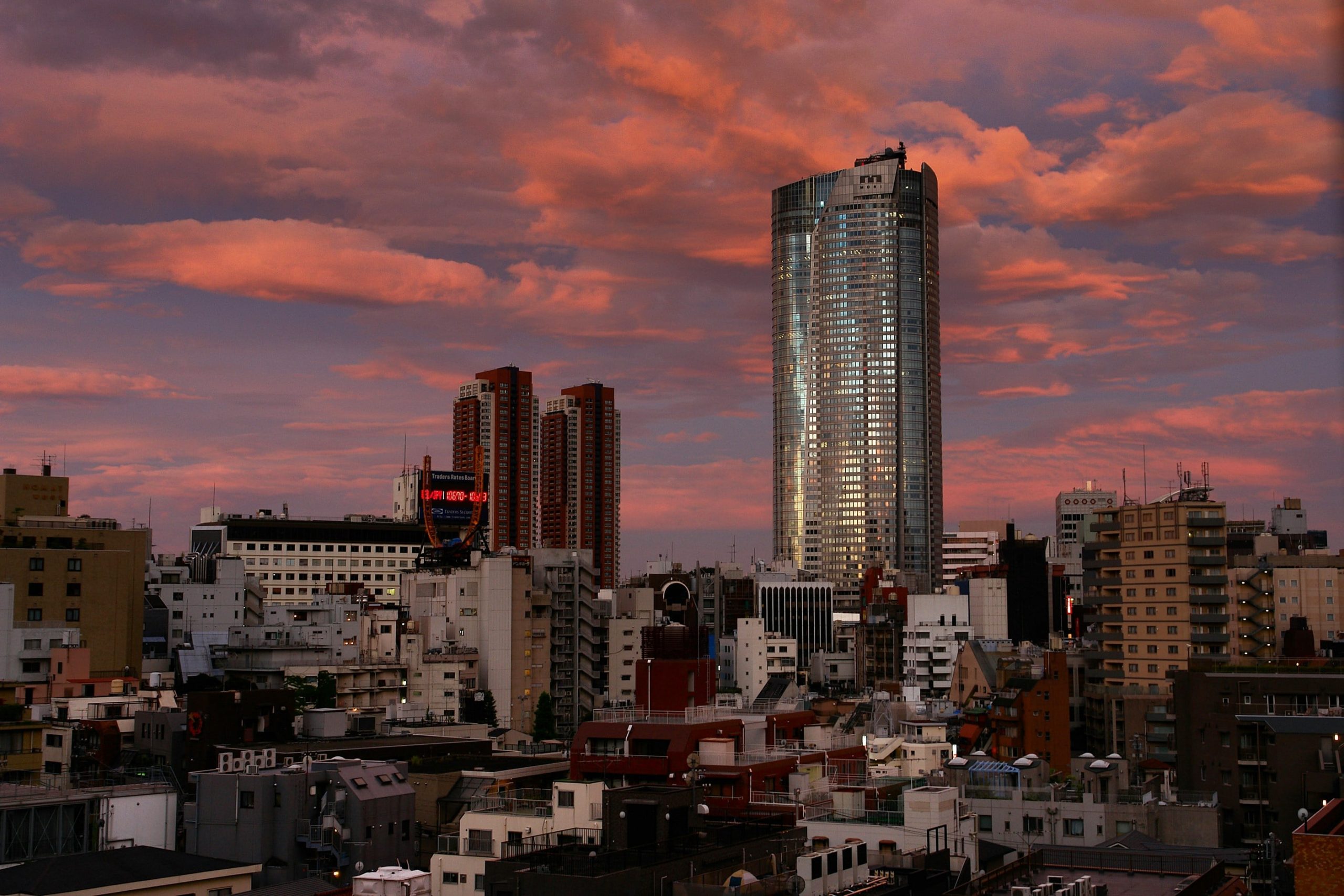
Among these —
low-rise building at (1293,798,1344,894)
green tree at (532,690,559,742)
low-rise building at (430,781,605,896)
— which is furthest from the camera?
green tree at (532,690,559,742)

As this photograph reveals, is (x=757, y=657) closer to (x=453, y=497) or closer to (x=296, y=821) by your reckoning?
(x=453, y=497)

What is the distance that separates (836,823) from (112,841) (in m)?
27.5

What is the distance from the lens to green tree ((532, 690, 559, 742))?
112562mm

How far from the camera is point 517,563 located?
12825 centimetres

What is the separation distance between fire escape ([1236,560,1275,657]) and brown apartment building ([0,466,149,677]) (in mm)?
86850

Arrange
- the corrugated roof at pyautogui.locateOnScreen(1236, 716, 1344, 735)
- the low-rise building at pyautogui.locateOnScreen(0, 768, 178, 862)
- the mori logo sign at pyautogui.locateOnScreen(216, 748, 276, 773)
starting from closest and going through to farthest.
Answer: the low-rise building at pyautogui.locateOnScreen(0, 768, 178, 862)
the mori logo sign at pyautogui.locateOnScreen(216, 748, 276, 773)
the corrugated roof at pyautogui.locateOnScreen(1236, 716, 1344, 735)

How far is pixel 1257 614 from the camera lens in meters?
122

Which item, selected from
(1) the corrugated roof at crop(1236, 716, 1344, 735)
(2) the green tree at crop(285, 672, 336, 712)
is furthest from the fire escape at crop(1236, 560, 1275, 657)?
(2) the green tree at crop(285, 672, 336, 712)

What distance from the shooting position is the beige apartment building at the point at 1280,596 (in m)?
121

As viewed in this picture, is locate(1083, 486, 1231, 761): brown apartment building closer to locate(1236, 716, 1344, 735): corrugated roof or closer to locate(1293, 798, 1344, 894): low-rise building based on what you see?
locate(1236, 716, 1344, 735): corrugated roof

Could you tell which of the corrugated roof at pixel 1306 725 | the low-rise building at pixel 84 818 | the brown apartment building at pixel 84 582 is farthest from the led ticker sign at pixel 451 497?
the corrugated roof at pixel 1306 725

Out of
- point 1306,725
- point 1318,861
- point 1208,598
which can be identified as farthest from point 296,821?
point 1208,598

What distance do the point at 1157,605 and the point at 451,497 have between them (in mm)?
73242

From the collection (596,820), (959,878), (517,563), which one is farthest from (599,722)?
(517,563)
